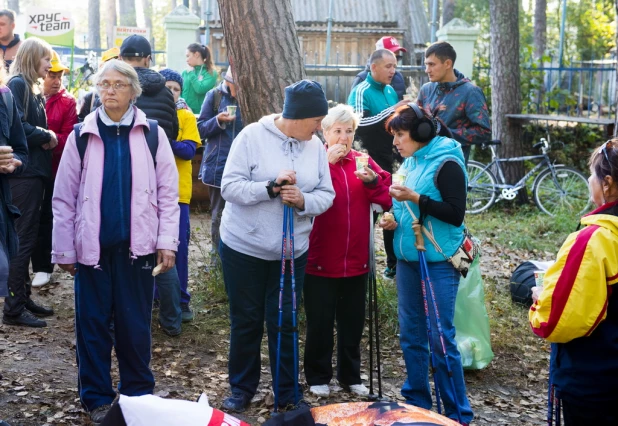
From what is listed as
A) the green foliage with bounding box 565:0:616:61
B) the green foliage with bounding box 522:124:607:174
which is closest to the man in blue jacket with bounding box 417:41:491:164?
the green foliage with bounding box 522:124:607:174

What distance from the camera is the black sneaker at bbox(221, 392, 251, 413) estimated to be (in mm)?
4805

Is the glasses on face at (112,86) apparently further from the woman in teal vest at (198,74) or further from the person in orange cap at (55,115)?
the woman in teal vest at (198,74)

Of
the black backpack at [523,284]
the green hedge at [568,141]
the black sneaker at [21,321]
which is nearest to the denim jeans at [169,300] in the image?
the black sneaker at [21,321]

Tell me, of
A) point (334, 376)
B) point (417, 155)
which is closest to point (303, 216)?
point (417, 155)

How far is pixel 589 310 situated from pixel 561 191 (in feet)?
29.4

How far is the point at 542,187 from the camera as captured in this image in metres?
11.9

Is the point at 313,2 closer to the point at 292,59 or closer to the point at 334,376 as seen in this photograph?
the point at 292,59

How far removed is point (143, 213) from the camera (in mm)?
4375

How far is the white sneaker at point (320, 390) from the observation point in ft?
16.9

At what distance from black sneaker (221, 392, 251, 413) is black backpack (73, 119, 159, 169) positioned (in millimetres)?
1555

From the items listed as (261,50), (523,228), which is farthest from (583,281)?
(523,228)

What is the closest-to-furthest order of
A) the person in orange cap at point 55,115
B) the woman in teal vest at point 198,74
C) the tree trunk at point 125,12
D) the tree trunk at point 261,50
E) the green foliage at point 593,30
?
the tree trunk at point 261,50
the person in orange cap at point 55,115
the woman in teal vest at point 198,74
the green foliage at point 593,30
the tree trunk at point 125,12

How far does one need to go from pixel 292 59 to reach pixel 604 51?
21995mm

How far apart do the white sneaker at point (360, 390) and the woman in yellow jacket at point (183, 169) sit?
1699mm
